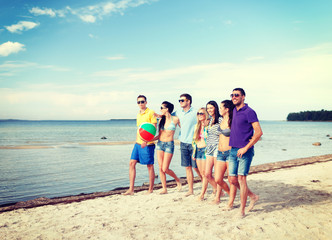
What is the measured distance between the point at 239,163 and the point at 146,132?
2842 millimetres

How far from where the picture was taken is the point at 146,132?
698 cm

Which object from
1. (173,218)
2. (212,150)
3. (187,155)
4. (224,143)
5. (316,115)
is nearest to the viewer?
(173,218)

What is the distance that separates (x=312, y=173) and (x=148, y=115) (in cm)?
736

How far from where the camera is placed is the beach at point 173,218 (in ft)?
14.9

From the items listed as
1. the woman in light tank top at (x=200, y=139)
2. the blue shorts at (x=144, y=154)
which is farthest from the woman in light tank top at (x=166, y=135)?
the woman in light tank top at (x=200, y=139)

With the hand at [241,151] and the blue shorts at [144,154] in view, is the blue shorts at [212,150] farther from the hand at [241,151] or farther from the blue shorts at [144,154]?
the blue shorts at [144,154]

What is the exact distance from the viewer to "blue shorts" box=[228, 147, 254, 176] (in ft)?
16.1

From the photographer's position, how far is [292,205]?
19.8ft

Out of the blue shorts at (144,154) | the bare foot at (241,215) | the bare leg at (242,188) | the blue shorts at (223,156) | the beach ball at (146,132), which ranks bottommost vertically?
the bare foot at (241,215)

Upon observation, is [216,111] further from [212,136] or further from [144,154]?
[144,154]

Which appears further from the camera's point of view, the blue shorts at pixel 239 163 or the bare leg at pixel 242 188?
the bare leg at pixel 242 188

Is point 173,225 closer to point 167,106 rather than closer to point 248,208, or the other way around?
point 248,208

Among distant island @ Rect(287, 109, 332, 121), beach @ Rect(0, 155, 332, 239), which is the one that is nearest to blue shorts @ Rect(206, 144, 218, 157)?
beach @ Rect(0, 155, 332, 239)

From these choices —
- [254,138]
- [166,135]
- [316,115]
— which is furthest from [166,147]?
[316,115]
